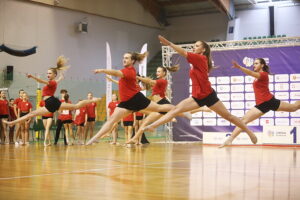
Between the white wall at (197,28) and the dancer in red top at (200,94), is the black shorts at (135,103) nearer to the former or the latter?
the dancer in red top at (200,94)

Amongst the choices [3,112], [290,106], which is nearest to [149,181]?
[290,106]

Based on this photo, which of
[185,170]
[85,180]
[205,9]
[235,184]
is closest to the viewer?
[235,184]

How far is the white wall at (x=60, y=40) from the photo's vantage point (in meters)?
18.0

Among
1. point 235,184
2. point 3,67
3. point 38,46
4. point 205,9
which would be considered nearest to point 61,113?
point 3,67

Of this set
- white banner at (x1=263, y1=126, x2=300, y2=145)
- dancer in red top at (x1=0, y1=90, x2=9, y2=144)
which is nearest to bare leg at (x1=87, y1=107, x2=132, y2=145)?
white banner at (x1=263, y1=126, x2=300, y2=145)

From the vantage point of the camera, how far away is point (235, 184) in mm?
4820

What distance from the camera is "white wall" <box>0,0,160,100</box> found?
18031 mm

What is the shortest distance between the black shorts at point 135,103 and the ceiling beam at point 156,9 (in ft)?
61.3

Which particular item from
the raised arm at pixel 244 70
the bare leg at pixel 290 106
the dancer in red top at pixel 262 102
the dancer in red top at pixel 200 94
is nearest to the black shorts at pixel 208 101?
the dancer in red top at pixel 200 94

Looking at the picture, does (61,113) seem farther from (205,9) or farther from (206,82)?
(205,9)

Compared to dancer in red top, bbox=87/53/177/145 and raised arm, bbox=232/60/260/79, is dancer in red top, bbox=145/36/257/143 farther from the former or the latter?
raised arm, bbox=232/60/260/79

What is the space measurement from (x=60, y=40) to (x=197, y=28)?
9485mm

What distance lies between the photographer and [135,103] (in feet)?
23.3

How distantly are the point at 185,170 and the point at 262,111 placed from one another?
2.62m
